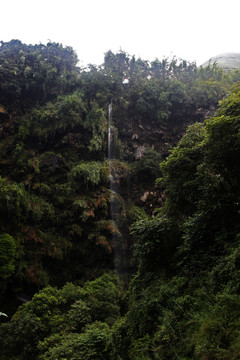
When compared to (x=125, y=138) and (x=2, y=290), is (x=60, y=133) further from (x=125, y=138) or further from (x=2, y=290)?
(x=2, y=290)

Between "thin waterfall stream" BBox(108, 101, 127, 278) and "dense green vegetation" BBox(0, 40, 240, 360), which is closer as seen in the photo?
"dense green vegetation" BBox(0, 40, 240, 360)

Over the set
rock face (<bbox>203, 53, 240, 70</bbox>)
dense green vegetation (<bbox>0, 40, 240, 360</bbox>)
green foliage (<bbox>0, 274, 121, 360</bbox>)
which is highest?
rock face (<bbox>203, 53, 240, 70</bbox>)

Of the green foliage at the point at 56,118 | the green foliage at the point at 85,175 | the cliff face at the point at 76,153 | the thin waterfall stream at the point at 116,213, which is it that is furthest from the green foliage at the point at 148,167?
the green foliage at the point at 56,118

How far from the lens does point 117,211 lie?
15492 millimetres

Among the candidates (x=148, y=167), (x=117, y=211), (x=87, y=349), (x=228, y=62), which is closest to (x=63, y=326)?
(x=87, y=349)

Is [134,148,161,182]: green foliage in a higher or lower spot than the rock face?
lower

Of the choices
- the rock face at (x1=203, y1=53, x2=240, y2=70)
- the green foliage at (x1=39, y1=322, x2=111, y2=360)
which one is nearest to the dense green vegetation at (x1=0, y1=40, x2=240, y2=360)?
the green foliage at (x1=39, y1=322, x2=111, y2=360)

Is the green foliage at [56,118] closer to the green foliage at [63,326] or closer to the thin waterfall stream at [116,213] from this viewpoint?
the thin waterfall stream at [116,213]

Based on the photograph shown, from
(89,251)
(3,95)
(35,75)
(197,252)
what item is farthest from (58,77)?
(197,252)

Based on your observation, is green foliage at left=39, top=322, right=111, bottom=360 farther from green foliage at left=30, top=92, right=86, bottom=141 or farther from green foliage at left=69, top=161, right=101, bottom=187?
Answer: green foliage at left=30, top=92, right=86, bottom=141

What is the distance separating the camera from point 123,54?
84.0 feet

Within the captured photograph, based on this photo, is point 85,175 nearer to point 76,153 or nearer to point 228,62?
point 76,153

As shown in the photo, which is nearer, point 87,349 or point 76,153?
point 87,349

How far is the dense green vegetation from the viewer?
3.94 m
